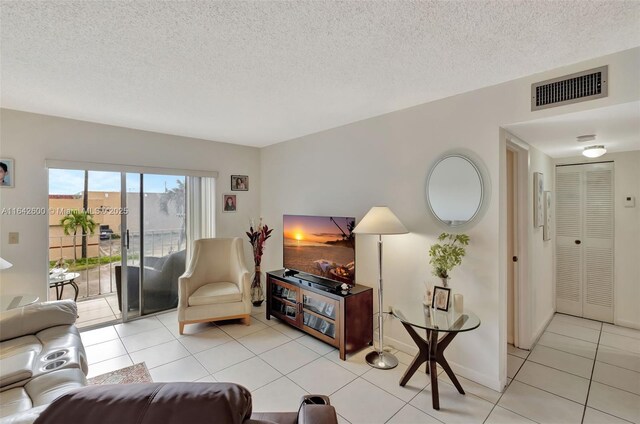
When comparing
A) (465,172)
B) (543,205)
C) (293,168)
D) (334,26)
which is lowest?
(543,205)

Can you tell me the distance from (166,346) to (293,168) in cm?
266

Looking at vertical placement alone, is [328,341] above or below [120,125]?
below

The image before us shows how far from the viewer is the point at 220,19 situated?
150 cm

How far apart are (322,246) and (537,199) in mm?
2367

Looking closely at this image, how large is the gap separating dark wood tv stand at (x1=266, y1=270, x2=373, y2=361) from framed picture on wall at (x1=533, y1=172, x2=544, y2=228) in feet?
6.36

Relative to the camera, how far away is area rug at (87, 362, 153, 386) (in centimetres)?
237

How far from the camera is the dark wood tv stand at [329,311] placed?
2.76m

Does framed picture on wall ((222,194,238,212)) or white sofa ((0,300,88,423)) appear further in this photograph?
framed picture on wall ((222,194,238,212))

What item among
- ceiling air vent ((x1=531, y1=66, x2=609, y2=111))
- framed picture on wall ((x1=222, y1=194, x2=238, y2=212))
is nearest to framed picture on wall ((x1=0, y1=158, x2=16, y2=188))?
framed picture on wall ((x1=222, y1=194, x2=238, y2=212))

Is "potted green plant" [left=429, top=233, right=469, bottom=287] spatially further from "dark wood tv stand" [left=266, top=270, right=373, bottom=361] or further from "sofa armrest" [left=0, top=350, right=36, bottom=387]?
"sofa armrest" [left=0, top=350, right=36, bottom=387]

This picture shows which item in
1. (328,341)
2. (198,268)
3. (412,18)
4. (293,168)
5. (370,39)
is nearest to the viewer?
(412,18)

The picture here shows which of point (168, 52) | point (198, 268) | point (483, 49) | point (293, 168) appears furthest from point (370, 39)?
point (198, 268)

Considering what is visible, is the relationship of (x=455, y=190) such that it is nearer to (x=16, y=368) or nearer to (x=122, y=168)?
(x=16, y=368)

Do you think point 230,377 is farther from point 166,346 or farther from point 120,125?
point 120,125
